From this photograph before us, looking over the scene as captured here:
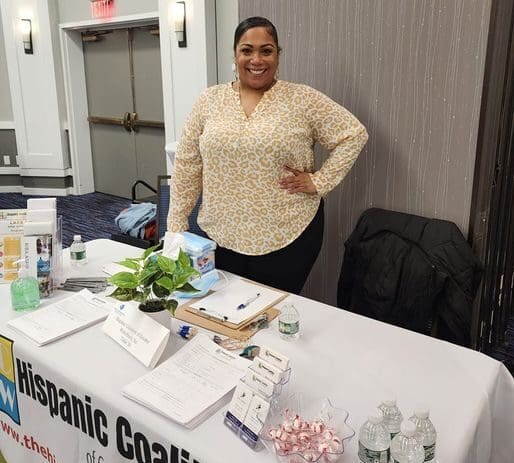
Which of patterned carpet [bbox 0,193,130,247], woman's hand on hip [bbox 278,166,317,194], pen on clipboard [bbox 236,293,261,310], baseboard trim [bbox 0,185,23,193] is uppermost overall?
woman's hand on hip [bbox 278,166,317,194]

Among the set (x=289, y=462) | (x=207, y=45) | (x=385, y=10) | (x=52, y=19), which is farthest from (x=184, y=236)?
(x=52, y=19)

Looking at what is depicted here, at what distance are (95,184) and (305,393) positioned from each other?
545 centimetres

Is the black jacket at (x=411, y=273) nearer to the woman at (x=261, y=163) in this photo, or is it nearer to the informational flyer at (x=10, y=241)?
the woman at (x=261, y=163)

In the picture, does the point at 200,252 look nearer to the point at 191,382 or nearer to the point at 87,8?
the point at 191,382

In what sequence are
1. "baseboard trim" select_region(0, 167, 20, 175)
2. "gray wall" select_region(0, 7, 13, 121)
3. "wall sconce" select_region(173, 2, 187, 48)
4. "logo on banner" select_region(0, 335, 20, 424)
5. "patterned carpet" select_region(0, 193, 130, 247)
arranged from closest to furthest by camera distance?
"logo on banner" select_region(0, 335, 20, 424) → "wall sconce" select_region(173, 2, 187, 48) → "patterned carpet" select_region(0, 193, 130, 247) → "gray wall" select_region(0, 7, 13, 121) → "baseboard trim" select_region(0, 167, 20, 175)

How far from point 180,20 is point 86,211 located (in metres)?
2.30

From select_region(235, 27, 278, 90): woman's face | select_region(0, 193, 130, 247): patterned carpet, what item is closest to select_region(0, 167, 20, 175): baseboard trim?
select_region(0, 193, 130, 247): patterned carpet

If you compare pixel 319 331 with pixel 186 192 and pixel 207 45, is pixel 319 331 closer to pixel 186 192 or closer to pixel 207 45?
pixel 186 192

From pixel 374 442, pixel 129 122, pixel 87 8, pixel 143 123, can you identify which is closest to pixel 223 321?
pixel 374 442

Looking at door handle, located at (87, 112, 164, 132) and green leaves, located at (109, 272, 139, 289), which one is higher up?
door handle, located at (87, 112, 164, 132)

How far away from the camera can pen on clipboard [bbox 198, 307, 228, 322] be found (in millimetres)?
1504

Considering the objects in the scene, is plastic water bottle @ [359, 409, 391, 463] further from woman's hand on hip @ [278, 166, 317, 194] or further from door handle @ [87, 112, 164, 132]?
door handle @ [87, 112, 164, 132]

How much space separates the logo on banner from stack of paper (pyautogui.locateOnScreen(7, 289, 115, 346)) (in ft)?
0.18

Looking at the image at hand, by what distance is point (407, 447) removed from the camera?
0.87 meters
